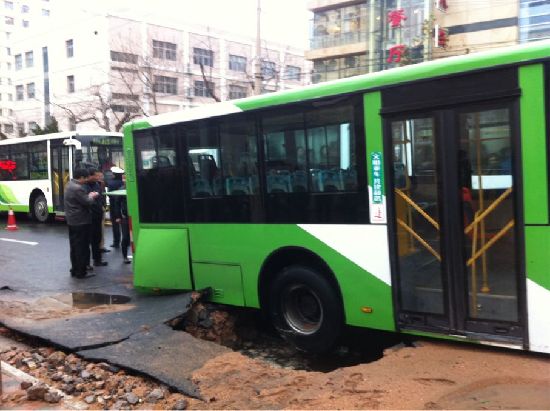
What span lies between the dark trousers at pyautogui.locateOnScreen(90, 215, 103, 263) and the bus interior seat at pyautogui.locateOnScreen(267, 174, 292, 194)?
520 cm

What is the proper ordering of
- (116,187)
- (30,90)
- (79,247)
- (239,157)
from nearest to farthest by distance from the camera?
(239,157) → (79,247) → (116,187) → (30,90)

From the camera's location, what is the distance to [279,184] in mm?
5527

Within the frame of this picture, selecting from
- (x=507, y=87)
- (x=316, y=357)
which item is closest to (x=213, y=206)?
(x=316, y=357)

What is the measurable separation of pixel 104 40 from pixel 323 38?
840 inches

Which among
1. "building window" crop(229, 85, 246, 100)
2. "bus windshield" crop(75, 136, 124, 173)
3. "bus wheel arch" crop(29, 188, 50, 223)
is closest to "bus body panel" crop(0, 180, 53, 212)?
"bus wheel arch" crop(29, 188, 50, 223)

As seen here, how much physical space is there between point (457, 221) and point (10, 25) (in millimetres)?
102012

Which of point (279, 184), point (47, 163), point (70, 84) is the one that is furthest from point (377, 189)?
point (70, 84)

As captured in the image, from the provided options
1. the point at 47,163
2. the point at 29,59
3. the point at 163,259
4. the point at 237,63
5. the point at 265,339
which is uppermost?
the point at 29,59

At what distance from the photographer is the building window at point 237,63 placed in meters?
55.8

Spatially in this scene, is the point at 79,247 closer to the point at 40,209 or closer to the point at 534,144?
the point at 534,144

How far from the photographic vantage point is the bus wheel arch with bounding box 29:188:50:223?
1706 cm

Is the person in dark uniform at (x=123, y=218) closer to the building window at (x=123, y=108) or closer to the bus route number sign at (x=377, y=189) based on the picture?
the bus route number sign at (x=377, y=189)

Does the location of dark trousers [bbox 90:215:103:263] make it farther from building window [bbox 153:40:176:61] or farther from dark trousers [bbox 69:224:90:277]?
building window [bbox 153:40:176:61]

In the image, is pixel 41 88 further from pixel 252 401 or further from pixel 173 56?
pixel 252 401
